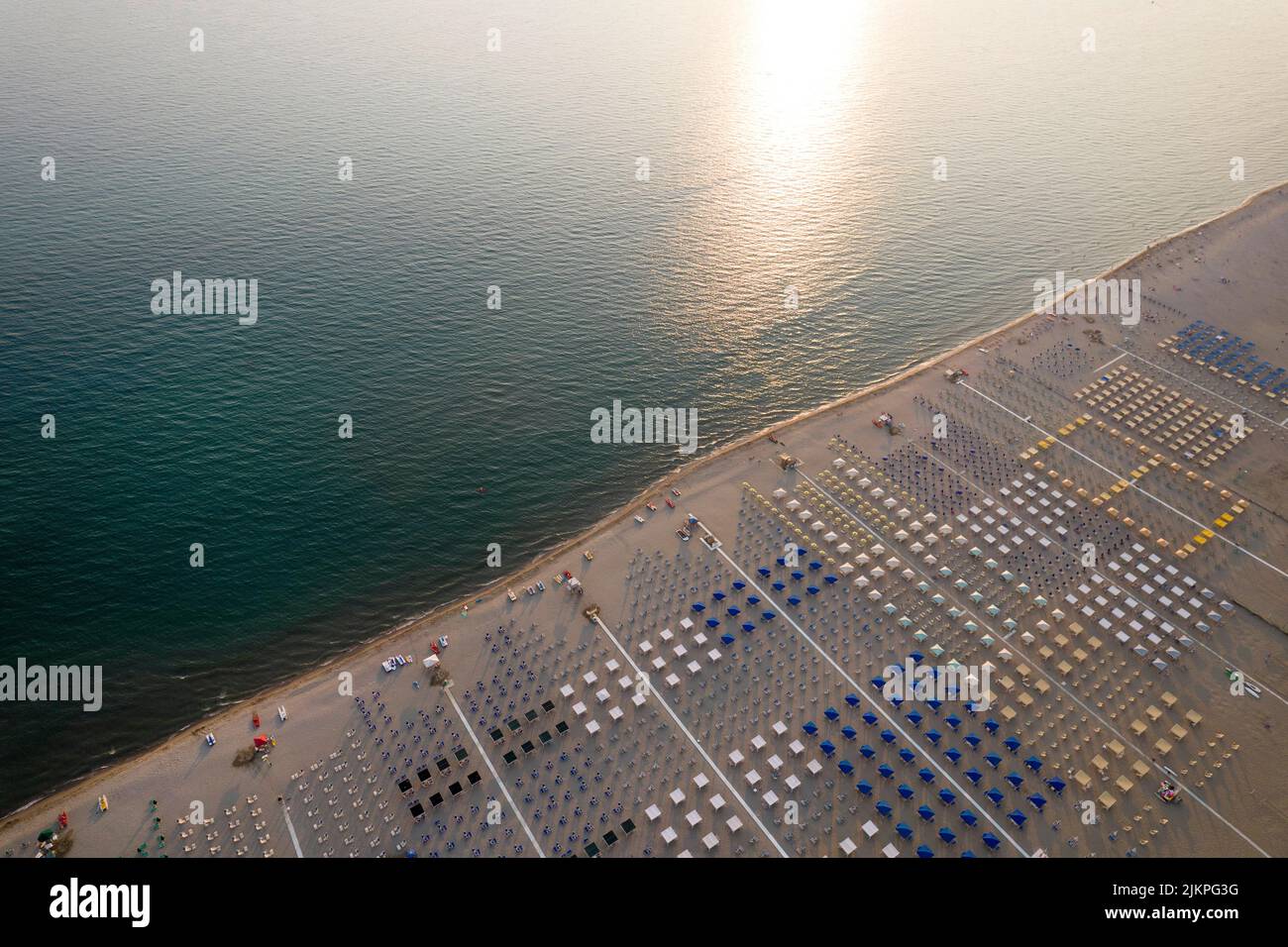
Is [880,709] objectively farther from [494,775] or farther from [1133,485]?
[1133,485]

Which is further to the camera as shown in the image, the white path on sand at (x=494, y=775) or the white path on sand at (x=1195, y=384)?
the white path on sand at (x=1195, y=384)

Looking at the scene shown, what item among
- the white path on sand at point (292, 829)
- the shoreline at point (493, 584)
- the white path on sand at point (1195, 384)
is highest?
the white path on sand at point (1195, 384)

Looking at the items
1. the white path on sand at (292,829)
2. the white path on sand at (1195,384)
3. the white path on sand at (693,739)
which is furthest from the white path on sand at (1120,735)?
the white path on sand at (292,829)

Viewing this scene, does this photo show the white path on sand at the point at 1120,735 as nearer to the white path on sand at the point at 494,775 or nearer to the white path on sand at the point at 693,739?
the white path on sand at the point at 693,739

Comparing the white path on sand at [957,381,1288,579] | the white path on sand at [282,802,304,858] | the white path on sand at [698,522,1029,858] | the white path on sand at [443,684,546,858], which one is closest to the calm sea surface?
the white path on sand at [443,684,546,858]

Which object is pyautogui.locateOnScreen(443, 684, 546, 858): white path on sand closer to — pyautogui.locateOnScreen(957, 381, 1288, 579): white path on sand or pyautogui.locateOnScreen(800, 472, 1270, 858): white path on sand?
pyautogui.locateOnScreen(800, 472, 1270, 858): white path on sand

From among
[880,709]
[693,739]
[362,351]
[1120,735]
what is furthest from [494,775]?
[362,351]

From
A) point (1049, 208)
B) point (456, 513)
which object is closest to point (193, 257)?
point (456, 513)

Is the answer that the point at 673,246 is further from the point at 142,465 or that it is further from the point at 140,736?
the point at 140,736
